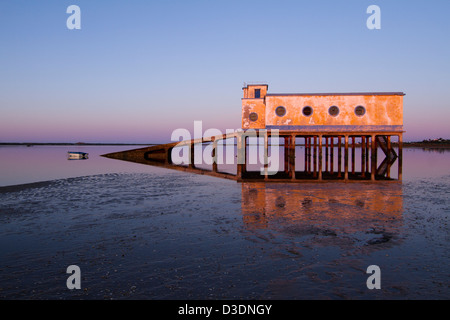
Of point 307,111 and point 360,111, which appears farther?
point 307,111

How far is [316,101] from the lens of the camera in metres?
22.9

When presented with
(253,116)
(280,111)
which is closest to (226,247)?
(280,111)

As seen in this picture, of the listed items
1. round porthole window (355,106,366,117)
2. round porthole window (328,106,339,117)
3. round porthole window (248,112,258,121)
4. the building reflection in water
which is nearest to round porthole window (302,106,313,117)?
round porthole window (328,106,339,117)

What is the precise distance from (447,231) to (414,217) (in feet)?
6.68

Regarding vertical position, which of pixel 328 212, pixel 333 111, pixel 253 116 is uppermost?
pixel 333 111

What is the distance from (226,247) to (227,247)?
1.1 inches

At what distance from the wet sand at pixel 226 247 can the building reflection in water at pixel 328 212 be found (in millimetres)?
47

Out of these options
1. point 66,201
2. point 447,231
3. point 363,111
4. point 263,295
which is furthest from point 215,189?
point 263,295

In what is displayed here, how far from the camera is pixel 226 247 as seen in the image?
30.0ft

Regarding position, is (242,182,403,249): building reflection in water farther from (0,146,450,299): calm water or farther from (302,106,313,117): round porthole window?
(302,106,313,117): round porthole window

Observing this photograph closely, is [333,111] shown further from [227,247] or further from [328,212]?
[227,247]

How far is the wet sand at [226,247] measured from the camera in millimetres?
6660

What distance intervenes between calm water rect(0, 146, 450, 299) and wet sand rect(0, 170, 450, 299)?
3cm

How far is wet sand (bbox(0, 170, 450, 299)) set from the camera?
666 centimetres
